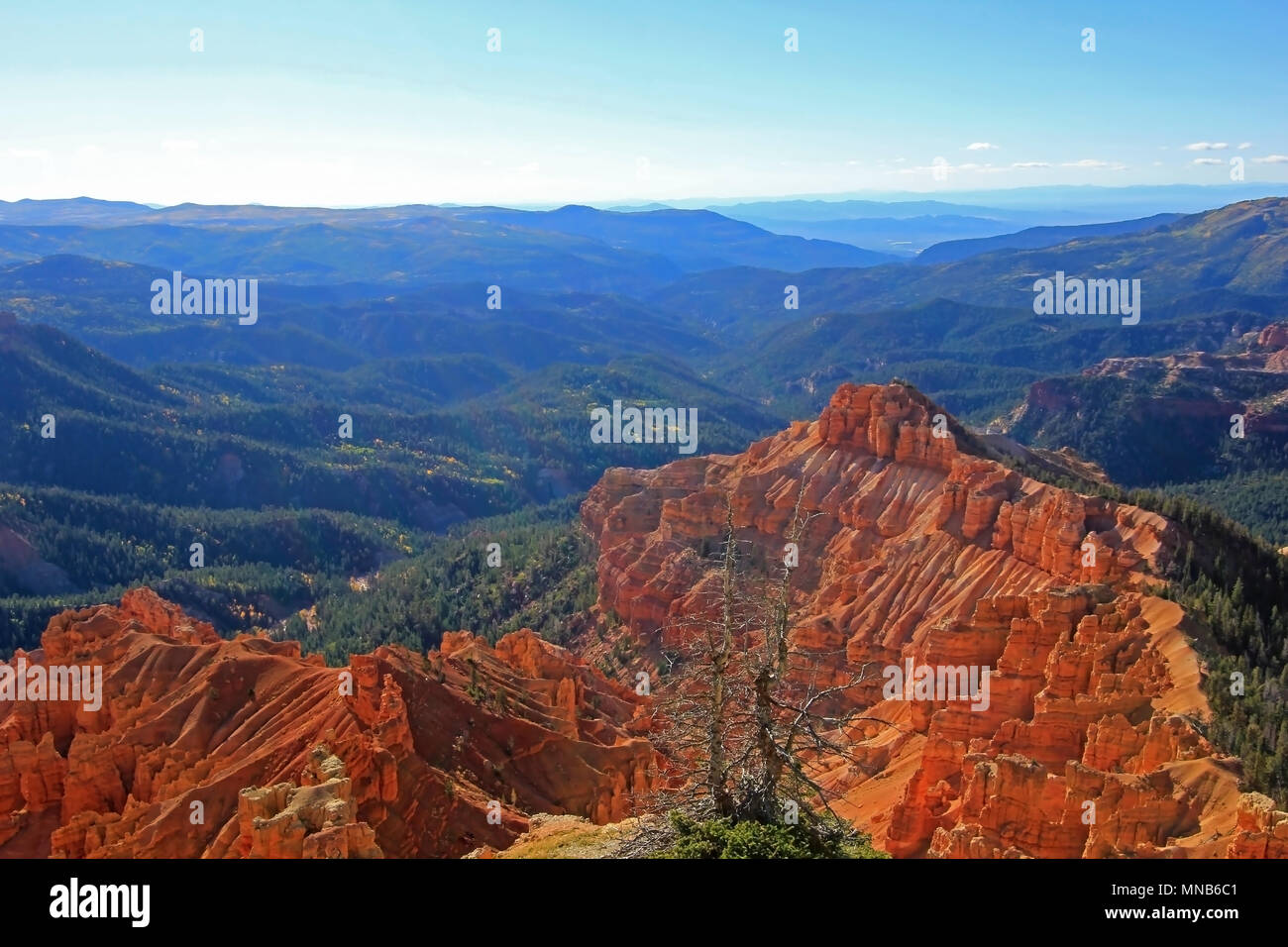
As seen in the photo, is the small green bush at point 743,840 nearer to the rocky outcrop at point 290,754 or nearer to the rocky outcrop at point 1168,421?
the rocky outcrop at point 290,754

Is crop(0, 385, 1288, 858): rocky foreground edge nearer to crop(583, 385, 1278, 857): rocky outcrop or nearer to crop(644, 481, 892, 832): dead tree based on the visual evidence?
crop(583, 385, 1278, 857): rocky outcrop

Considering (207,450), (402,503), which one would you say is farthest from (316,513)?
(207,450)

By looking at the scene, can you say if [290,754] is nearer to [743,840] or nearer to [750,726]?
[750,726]

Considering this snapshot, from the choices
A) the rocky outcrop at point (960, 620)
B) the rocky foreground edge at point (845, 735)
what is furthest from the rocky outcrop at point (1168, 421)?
the rocky foreground edge at point (845, 735)

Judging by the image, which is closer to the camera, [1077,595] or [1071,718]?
[1071,718]

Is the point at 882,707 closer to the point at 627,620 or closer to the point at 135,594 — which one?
the point at 627,620

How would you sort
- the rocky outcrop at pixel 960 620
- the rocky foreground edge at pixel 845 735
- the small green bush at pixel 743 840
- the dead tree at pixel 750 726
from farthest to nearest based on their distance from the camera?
the rocky outcrop at pixel 960 620 → the rocky foreground edge at pixel 845 735 → the dead tree at pixel 750 726 → the small green bush at pixel 743 840

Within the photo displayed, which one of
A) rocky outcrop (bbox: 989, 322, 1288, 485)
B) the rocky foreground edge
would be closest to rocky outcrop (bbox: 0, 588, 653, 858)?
the rocky foreground edge
